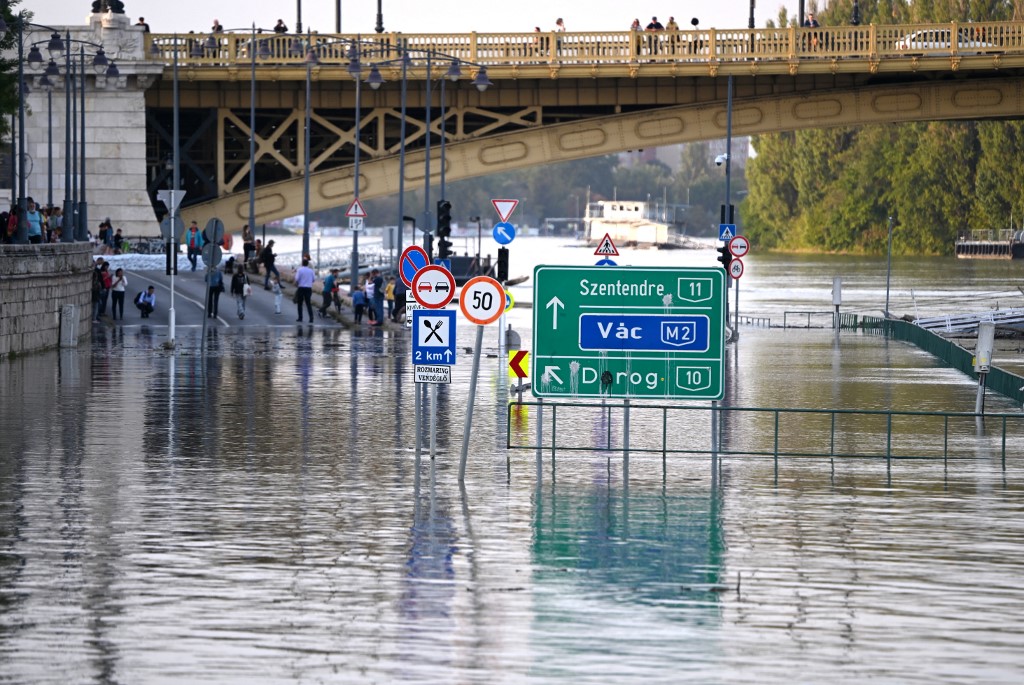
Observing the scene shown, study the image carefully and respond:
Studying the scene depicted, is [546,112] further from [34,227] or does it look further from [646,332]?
[646,332]

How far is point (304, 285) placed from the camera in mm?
52500

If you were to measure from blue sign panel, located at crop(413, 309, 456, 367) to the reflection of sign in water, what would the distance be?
1818 mm

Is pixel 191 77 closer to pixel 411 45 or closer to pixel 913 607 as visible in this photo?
pixel 411 45

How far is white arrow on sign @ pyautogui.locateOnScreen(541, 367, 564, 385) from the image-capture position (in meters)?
21.9

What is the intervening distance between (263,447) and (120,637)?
11184 mm

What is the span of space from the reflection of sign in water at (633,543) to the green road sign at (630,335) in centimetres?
202

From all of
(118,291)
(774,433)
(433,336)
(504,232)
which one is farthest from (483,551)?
(118,291)

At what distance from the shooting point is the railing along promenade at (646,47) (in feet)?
206

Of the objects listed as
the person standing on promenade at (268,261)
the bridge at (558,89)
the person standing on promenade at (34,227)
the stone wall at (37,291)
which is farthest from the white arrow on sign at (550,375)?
the bridge at (558,89)

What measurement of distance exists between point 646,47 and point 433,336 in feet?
147

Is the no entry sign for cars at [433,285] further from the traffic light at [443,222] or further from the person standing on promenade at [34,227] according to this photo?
the traffic light at [443,222]

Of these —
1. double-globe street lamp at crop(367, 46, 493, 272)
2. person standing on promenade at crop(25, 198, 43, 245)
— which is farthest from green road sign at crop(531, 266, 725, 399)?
double-globe street lamp at crop(367, 46, 493, 272)

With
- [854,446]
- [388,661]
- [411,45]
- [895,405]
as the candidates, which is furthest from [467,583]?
[411,45]

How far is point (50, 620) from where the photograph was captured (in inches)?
508
